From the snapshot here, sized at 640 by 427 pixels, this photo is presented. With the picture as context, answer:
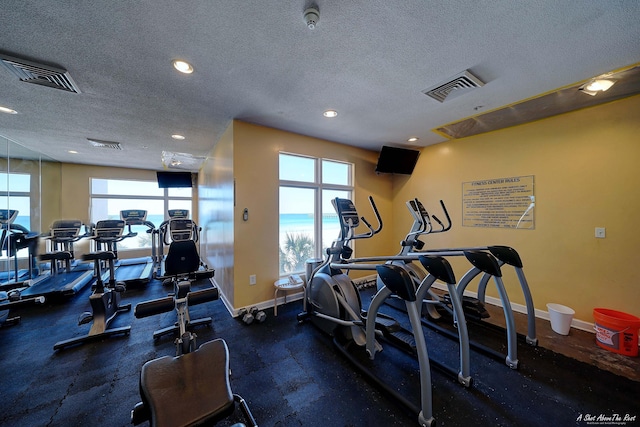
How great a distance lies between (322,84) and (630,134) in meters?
3.37

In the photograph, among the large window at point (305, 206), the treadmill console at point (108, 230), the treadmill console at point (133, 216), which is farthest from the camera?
the treadmill console at point (133, 216)

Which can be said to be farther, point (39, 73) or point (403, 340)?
point (403, 340)

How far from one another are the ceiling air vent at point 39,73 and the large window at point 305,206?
2277mm

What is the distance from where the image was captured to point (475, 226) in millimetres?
3574

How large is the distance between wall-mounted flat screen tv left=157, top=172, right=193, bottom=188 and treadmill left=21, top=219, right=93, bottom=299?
8.54 ft

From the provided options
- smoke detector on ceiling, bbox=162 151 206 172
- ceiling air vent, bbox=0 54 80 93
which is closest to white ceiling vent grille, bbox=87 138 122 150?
smoke detector on ceiling, bbox=162 151 206 172

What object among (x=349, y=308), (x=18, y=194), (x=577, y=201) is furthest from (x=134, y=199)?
(x=577, y=201)

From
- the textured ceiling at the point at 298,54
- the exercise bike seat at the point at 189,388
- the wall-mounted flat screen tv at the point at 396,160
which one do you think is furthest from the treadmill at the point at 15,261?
the wall-mounted flat screen tv at the point at 396,160

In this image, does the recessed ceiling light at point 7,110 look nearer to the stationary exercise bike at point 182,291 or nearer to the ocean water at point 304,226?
the stationary exercise bike at point 182,291

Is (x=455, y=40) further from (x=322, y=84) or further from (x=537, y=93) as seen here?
(x=537, y=93)

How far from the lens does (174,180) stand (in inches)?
261

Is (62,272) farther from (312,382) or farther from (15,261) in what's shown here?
(312,382)

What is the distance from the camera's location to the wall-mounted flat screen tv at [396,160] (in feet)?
13.4

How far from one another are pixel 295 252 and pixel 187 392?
254 cm
